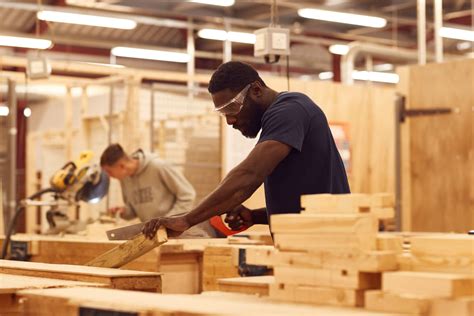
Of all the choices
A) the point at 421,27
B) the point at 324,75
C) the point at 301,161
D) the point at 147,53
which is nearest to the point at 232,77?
the point at 301,161

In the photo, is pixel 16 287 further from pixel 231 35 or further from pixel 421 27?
pixel 231 35

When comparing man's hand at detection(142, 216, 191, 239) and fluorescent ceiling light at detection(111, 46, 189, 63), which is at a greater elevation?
fluorescent ceiling light at detection(111, 46, 189, 63)

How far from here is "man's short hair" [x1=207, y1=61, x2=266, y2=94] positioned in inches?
173

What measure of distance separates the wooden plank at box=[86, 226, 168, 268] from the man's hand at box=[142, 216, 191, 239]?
0.07ft

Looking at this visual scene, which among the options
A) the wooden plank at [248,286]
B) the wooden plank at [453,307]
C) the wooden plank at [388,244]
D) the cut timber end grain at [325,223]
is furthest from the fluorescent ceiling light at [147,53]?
the wooden plank at [453,307]

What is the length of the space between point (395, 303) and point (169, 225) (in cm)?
133

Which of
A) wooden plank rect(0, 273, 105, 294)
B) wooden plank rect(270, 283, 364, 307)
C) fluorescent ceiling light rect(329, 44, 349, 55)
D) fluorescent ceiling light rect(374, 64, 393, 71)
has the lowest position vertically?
wooden plank rect(0, 273, 105, 294)

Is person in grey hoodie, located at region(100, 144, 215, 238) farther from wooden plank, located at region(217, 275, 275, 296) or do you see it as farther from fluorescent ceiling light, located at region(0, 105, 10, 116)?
wooden plank, located at region(217, 275, 275, 296)

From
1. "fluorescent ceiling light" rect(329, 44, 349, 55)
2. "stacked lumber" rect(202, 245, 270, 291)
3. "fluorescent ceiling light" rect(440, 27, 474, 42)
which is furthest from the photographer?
"fluorescent ceiling light" rect(329, 44, 349, 55)

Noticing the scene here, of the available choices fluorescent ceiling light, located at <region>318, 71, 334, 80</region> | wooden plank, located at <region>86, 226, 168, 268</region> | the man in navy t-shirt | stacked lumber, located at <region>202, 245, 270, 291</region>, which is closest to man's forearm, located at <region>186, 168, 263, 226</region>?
the man in navy t-shirt

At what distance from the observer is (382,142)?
12.2 m

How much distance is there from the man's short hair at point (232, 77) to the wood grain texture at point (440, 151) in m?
5.77

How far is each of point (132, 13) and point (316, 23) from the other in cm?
366

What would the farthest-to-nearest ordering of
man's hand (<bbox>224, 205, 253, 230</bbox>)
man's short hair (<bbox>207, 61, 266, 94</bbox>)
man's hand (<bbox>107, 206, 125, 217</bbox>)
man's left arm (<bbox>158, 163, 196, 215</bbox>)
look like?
man's hand (<bbox>107, 206, 125, 217</bbox>) < man's left arm (<bbox>158, 163, 196, 215</bbox>) < man's hand (<bbox>224, 205, 253, 230</bbox>) < man's short hair (<bbox>207, 61, 266, 94</bbox>)
